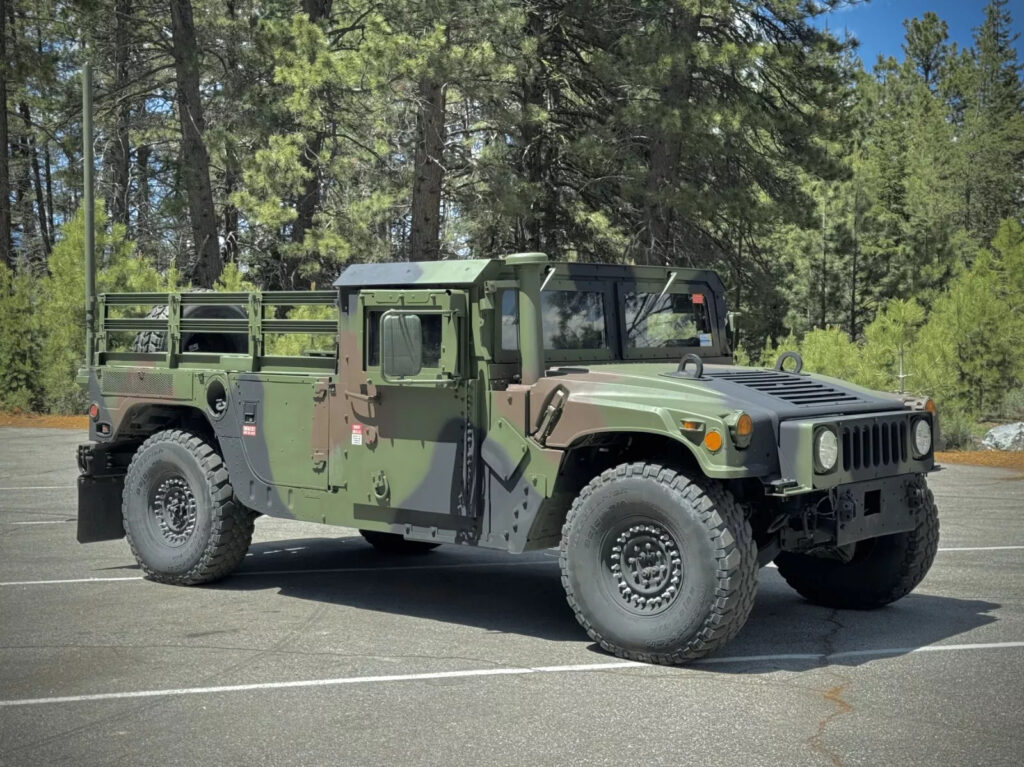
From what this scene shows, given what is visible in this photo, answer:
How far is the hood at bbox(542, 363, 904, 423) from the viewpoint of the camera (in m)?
6.85

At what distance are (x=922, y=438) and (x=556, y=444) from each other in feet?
7.06

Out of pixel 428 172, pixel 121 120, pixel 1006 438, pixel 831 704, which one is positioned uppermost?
pixel 121 120

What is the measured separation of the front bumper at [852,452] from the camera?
259 inches

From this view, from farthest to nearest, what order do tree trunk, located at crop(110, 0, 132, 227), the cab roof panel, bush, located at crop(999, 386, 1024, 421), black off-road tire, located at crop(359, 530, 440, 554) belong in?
tree trunk, located at crop(110, 0, 132, 227) < bush, located at crop(999, 386, 1024, 421) < black off-road tire, located at crop(359, 530, 440, 554) < the cab roof panel

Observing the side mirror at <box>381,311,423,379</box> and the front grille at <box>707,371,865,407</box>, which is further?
the side mirror at <box>381,311,423,379</box>

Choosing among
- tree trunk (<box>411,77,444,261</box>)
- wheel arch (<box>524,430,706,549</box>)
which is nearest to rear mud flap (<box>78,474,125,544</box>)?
wheel arch (<box>524,430,706,549</box>)

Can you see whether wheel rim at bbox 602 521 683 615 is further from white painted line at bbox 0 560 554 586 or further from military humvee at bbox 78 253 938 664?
white painted line at bbox 0 560 554 586

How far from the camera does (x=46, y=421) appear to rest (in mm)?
23469

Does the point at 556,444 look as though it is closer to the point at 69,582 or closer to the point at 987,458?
the point at 69,582

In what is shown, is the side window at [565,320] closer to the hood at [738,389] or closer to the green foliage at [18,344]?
the hood at [738,389]

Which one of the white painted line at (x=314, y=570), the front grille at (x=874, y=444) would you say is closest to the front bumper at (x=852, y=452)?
the front grille at (x=874, y=444)

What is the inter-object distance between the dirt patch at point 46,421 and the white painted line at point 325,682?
56.9ft

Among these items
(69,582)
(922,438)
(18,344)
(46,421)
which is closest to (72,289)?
(18,344)

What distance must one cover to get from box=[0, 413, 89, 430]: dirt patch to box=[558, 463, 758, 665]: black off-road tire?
17554 millimetres
